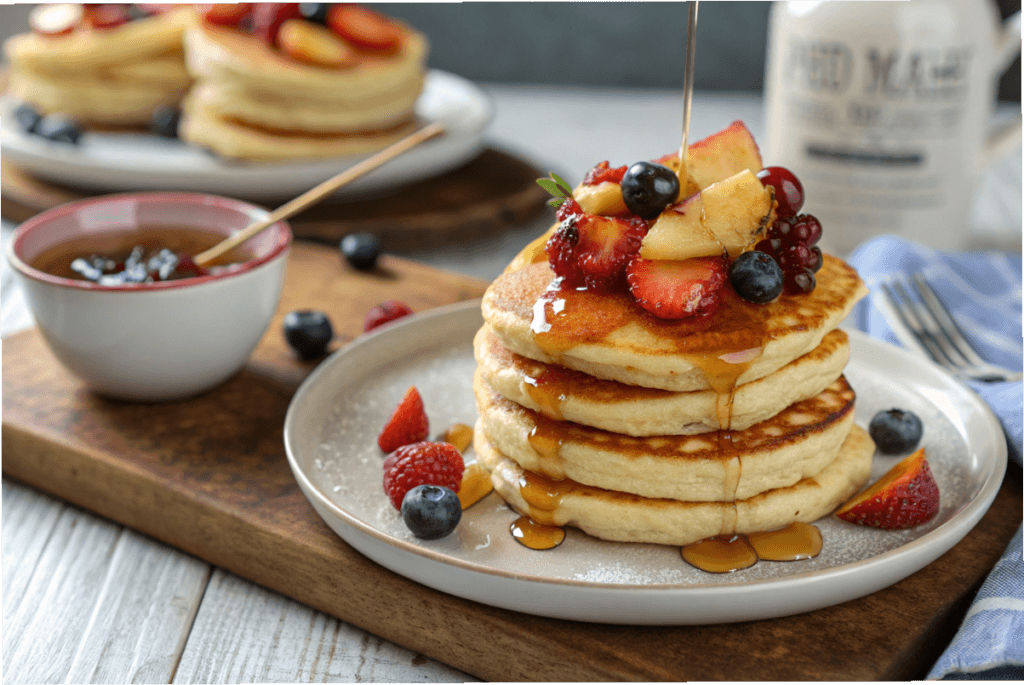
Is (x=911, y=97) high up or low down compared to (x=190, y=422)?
up

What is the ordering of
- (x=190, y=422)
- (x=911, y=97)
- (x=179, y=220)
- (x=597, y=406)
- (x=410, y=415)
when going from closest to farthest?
(x=597, y=406) < (x=410, y=415) < (x=190, y=422) < (x=179, y=220) < (x=911, y=97)

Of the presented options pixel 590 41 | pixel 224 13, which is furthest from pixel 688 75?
pixel 590 41

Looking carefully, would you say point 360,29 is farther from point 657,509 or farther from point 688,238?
point 657,509

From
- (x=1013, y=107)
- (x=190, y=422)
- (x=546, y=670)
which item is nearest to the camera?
(x=546, y=670)

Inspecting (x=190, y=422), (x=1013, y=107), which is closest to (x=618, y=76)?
(x=1013, y=107)

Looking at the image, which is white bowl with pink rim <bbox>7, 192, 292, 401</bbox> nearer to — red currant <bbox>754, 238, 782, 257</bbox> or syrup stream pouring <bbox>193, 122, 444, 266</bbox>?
syrup stream pouring <bbox>193, 122, 444, 266</bbox>

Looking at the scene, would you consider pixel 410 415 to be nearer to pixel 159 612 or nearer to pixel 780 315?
pixel 159 612
